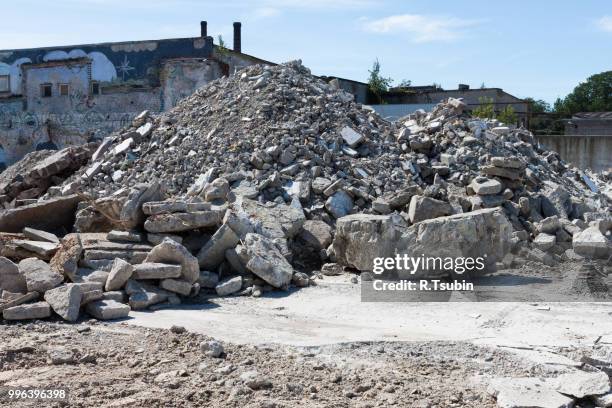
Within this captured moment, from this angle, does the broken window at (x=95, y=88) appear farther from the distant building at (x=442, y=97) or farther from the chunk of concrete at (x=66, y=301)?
the chunk of concrete at (x=66, y=301)

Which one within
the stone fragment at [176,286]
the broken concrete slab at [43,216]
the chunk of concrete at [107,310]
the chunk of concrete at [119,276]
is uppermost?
the broken concrete slab at [43,216]

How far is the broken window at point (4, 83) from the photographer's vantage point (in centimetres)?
2358

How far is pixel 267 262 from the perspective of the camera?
792cm

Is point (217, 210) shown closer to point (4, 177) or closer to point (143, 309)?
point (143, 309)

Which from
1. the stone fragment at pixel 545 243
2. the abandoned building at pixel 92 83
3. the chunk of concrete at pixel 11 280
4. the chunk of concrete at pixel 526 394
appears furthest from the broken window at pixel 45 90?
the chunk of concrete at pixel 526 394

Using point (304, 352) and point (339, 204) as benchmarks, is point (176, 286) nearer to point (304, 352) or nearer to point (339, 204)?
point (304, 352)

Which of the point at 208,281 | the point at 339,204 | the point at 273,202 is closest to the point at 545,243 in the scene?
the point at 339,204

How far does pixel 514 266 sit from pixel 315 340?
4.09 m

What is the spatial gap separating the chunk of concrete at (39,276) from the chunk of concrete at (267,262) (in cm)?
216

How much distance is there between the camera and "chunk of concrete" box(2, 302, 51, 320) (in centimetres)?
627

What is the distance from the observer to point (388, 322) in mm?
6516

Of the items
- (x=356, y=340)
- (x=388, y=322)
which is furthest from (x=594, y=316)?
(x=356, y=340)

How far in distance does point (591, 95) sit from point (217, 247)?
154 ft

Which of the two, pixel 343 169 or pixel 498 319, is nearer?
pixel 498 319
